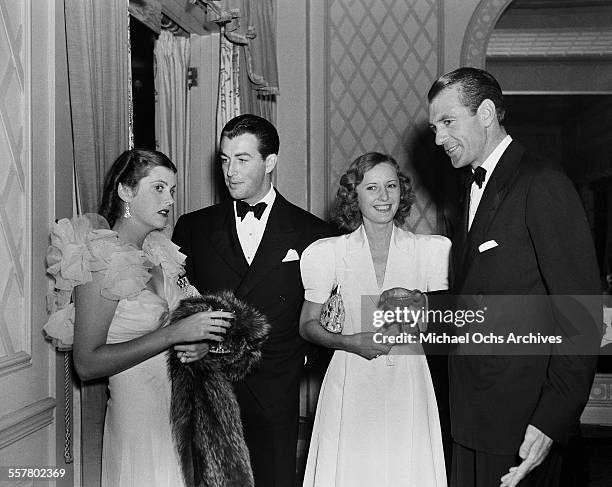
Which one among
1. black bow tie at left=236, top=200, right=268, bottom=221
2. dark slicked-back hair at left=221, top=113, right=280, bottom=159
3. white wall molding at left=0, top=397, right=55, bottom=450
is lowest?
white wall molding at left=0, top=397, right=55, bottom=450

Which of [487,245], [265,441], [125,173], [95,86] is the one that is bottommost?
[265,441]

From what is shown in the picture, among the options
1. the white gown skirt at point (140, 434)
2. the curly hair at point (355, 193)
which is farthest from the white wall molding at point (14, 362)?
the curly hair at point (355, 193)

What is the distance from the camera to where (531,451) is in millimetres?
1589

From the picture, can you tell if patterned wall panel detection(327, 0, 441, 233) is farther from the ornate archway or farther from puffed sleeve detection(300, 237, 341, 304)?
puffed sleeve detection(300, 237, 341, 304)

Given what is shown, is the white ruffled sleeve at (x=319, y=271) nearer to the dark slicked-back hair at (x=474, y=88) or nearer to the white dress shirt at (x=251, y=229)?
the white dress shirt at (x=251, y=229)

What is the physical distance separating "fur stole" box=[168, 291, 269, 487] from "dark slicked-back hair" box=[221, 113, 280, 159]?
70 centimetres

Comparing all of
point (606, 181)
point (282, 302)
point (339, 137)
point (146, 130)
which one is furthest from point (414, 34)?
point (282, 302)

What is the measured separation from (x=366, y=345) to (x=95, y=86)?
4.07 ft

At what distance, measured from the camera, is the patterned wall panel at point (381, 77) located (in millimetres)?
4770

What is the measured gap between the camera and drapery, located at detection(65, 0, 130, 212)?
7.09 ft

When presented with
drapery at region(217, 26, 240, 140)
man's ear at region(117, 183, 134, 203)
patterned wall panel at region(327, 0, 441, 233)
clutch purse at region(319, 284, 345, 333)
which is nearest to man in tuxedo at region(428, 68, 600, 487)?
clutch purse at region(319, 284, 345, 333)

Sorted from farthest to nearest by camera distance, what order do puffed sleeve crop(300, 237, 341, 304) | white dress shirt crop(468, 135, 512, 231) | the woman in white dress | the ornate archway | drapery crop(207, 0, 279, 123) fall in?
the ornate archway → drapery crop(207, 0, 279, 123) → puffed sleeve crop(300, 237, 341, 304) → the woman in white dress → white dress shirt crop(468, 135, 512, 231)

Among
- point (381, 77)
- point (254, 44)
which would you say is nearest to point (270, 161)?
point (254, 44)

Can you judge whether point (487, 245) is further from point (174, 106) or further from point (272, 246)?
point (174, 106)
